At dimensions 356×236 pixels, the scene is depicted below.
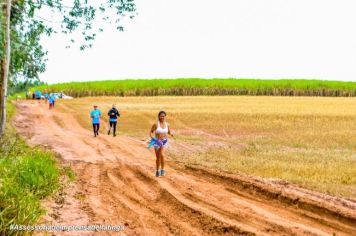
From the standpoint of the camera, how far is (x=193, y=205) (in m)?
11.7

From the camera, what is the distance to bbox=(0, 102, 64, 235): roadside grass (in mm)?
8922

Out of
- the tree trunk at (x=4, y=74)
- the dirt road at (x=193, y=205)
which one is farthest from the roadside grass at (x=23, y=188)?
the tree trunk at (x=4, y=74)

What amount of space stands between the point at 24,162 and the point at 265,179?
6208 mm

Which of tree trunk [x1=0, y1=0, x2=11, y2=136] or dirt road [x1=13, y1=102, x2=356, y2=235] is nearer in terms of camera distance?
dirt road [x1=13, y1=102, x2=356, y2=235]

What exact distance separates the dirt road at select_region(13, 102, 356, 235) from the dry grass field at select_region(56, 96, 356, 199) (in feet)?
5.08

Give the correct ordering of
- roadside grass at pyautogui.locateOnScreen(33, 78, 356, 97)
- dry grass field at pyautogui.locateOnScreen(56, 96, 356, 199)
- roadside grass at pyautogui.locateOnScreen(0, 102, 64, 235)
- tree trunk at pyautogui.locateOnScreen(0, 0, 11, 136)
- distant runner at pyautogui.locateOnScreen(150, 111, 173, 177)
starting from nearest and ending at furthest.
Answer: roadside grass at pyautogui.locateOnScreen(0, 102, 64, 235) < distant runner at pyautogui.locateOnScreen(150, 111, 173, 177) < dry grass field at pyautogui.locateOnScreen(56, 96, 356, 199) < tree trunk at pyautogui.locateOnScreen(0, 0, 11, 136) < roadside grass at pyautogui.locateOnScreen(33, 78, 356, 97)

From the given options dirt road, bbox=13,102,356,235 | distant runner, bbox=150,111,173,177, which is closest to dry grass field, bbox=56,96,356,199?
dirt road, bbox=13,102,356,235

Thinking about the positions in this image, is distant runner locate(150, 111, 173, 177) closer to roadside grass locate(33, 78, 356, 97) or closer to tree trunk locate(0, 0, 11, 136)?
tree trunk locate(0, 0, 11, 136)

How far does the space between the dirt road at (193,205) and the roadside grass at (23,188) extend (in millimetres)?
517

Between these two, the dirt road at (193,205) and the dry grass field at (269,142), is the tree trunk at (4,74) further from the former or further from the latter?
the dry grass field at (269,142)

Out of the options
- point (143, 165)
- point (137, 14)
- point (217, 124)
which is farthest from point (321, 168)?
point (217, 124)

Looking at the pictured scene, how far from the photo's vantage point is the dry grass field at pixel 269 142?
1719 cm

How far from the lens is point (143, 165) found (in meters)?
17.9

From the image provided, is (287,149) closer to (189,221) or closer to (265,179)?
(265,179)
